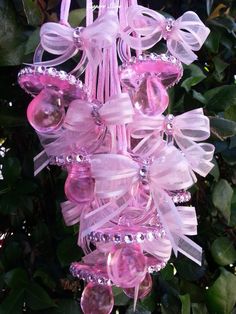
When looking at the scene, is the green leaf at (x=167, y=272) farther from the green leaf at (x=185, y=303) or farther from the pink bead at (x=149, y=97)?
the pink bead at (x=149, y=97)

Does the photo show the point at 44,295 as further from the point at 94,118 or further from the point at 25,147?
the point at 94,118

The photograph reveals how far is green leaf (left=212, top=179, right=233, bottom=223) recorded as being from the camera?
2.51ft

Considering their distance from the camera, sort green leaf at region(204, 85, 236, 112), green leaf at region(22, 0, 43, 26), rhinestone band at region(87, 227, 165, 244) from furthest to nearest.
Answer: green leaf at region(204, 85, 236, 112) → green leaf at region(22, 0, 43, 26) → rhinestone band at region(87, 227, 165, 244)

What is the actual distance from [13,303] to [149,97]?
0.36 meters

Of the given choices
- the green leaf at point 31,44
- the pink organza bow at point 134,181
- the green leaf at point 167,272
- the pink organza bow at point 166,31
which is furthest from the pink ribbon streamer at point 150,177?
the green leaf at point 167,272

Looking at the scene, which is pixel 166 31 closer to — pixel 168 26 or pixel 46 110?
pixel 168 26

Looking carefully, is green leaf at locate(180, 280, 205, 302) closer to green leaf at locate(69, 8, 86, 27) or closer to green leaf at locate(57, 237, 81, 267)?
green leaf at locate(57, 237, 81, 267)

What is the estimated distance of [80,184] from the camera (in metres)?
0.48

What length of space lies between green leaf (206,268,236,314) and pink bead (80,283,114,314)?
0.33 m

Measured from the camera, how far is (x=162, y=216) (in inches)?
18.2

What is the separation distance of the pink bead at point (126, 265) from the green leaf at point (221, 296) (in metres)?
0.36

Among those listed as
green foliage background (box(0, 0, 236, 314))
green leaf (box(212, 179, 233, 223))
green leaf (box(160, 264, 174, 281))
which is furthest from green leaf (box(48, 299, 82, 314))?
green leaf (box(212, 179, 233, 223))

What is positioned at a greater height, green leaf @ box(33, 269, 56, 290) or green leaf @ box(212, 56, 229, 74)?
green leaf @ box(212, 56, 229, 74)

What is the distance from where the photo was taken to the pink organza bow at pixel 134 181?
0.44 meters
